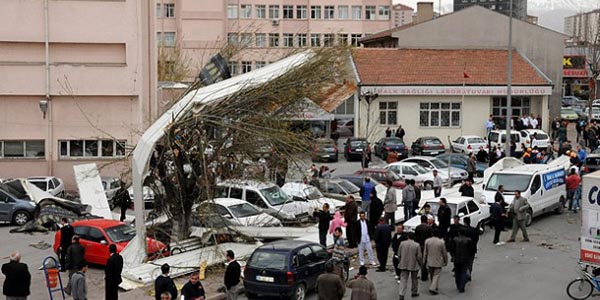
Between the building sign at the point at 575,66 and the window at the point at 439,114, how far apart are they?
116 ft

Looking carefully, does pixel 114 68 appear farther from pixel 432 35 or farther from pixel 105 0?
pixel 432 35

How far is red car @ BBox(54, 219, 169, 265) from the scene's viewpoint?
20.2 metres

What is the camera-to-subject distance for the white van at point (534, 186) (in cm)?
2572

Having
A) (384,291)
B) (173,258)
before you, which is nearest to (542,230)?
(384,291)

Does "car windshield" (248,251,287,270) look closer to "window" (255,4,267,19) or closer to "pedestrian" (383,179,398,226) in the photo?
"pedestrian" (383,179,398,226)

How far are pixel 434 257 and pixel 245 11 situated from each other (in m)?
61.4

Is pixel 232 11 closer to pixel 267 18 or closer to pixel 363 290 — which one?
pixel 267 18

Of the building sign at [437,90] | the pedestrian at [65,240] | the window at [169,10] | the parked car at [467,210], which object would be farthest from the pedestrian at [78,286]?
the window at [169,10]

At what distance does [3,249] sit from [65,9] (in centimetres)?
1423

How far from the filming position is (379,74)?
160 ft

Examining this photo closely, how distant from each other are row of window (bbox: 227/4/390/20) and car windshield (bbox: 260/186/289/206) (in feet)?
167

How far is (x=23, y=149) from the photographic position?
35281 mm

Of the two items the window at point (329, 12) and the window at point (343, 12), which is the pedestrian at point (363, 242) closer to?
the window at point (329, 12)

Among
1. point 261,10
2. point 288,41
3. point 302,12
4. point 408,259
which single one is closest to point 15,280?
point 408,259
